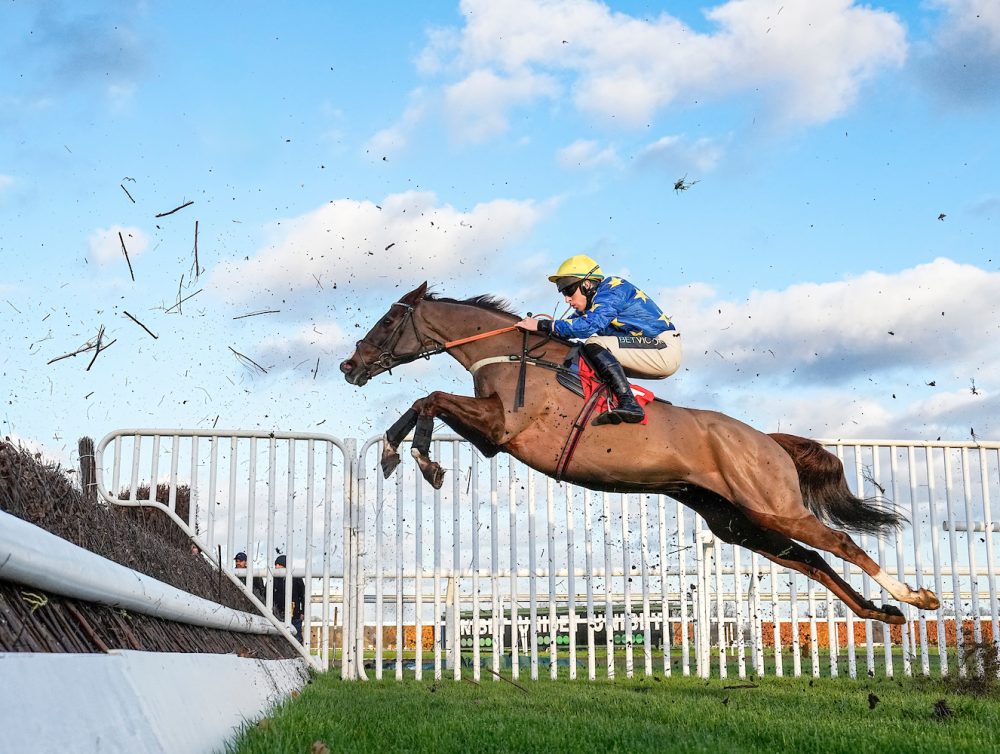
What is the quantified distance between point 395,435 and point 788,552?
287cm

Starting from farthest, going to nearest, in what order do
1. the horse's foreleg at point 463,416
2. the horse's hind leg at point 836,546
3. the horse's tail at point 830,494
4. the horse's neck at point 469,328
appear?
the horse's tail at point 830,494, the horse's hind leg at point 836,546, the horse's neck at point 469,328, the horse's foreleg at point 463,416

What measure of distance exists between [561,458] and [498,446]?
387 millimetres

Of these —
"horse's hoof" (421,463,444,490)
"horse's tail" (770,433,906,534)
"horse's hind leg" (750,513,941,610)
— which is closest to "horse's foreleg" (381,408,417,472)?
"horse's hoof" (421,463,444,490)

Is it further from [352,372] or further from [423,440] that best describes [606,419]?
[352,372]

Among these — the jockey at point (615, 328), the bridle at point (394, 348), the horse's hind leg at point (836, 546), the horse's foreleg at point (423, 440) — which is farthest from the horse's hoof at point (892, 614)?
the bridle at point (394, 348)

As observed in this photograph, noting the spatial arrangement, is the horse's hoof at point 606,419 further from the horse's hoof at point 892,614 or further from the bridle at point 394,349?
the horse's hoof at point 892,614

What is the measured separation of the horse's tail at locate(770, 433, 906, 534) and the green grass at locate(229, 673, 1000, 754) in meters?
1.20

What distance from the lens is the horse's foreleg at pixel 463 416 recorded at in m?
5.93

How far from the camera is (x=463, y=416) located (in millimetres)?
5934

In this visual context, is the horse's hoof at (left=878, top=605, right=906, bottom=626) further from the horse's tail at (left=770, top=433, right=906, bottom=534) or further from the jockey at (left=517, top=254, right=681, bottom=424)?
the jockey at (left=517, top=254, right=681, bottom=424)

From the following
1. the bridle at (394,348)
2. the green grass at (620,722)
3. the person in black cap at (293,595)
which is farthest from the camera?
the person in black cap at (293,595)

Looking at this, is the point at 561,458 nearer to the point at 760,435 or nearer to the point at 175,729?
the point at 760,435

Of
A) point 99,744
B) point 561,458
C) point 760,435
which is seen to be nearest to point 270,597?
point 561,458

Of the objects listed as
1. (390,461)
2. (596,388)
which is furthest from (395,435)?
(596,388)
